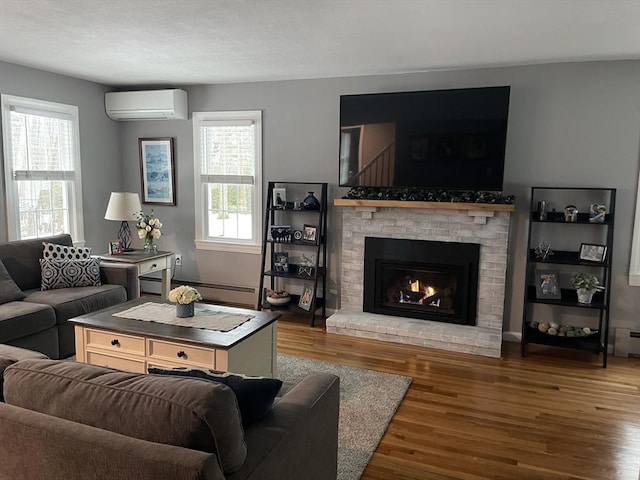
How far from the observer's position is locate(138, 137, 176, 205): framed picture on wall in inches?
234

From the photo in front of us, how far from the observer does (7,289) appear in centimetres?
393

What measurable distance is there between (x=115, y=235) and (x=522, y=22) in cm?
503

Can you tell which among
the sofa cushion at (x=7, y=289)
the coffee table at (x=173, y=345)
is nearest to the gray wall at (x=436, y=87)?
the sofa cushion at (x=7, y=289)

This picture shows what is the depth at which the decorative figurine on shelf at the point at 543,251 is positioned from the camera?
14.3 feet

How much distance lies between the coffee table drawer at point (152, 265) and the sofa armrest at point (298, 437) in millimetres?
3346

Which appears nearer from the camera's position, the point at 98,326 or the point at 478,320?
the point at 98,326

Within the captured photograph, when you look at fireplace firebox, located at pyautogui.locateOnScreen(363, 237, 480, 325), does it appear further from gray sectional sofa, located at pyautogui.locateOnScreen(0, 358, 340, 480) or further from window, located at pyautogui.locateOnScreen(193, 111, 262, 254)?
gray sectional sofa, located at pyautogui.locateOnScreen(0, 358, 340, 480)

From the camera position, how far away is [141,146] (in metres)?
6.04

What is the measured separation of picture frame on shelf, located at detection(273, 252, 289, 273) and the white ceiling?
188cm

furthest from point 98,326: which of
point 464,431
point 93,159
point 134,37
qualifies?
point 93,159

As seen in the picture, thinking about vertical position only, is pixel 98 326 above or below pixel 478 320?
above

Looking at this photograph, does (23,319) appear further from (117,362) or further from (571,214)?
(571,214)

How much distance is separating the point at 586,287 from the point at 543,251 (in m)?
0.45

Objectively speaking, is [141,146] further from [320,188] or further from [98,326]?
[98,326]
